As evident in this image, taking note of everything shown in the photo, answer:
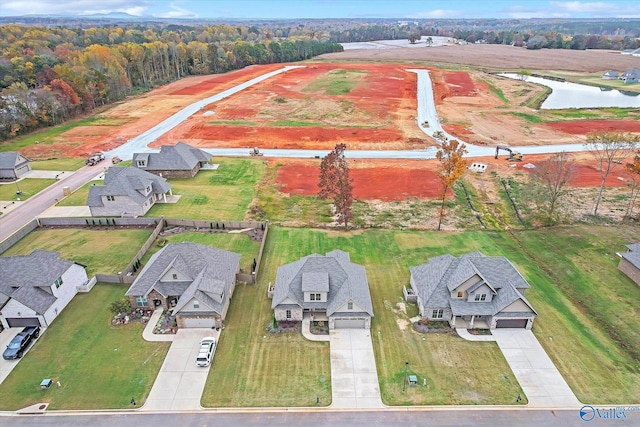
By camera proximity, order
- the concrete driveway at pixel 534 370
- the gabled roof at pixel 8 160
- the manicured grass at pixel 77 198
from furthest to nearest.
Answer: the gabled roof at pixel 8 160 < the manicured grass at pixel 77 198 < the concrete driveway at pixel 534 370

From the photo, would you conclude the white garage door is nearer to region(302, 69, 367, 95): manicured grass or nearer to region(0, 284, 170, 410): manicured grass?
region(0, 284, 170, 410): manicured grass

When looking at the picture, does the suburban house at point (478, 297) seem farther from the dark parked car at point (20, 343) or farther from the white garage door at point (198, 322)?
the dark parked car at point (20, 343)

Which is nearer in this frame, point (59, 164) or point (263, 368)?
point (263, 368)

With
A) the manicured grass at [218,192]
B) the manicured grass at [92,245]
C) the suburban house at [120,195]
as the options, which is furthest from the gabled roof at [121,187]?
the manicured grass at [92,245]

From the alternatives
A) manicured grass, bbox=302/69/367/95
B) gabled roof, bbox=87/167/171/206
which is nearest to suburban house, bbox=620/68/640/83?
manicured grass, bbox=302/69/367/95

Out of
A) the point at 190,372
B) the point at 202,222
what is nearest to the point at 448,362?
the point at 190,372

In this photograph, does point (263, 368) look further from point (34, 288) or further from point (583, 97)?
point (583, 97)

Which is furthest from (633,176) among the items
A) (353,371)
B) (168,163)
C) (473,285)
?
(168,163)
